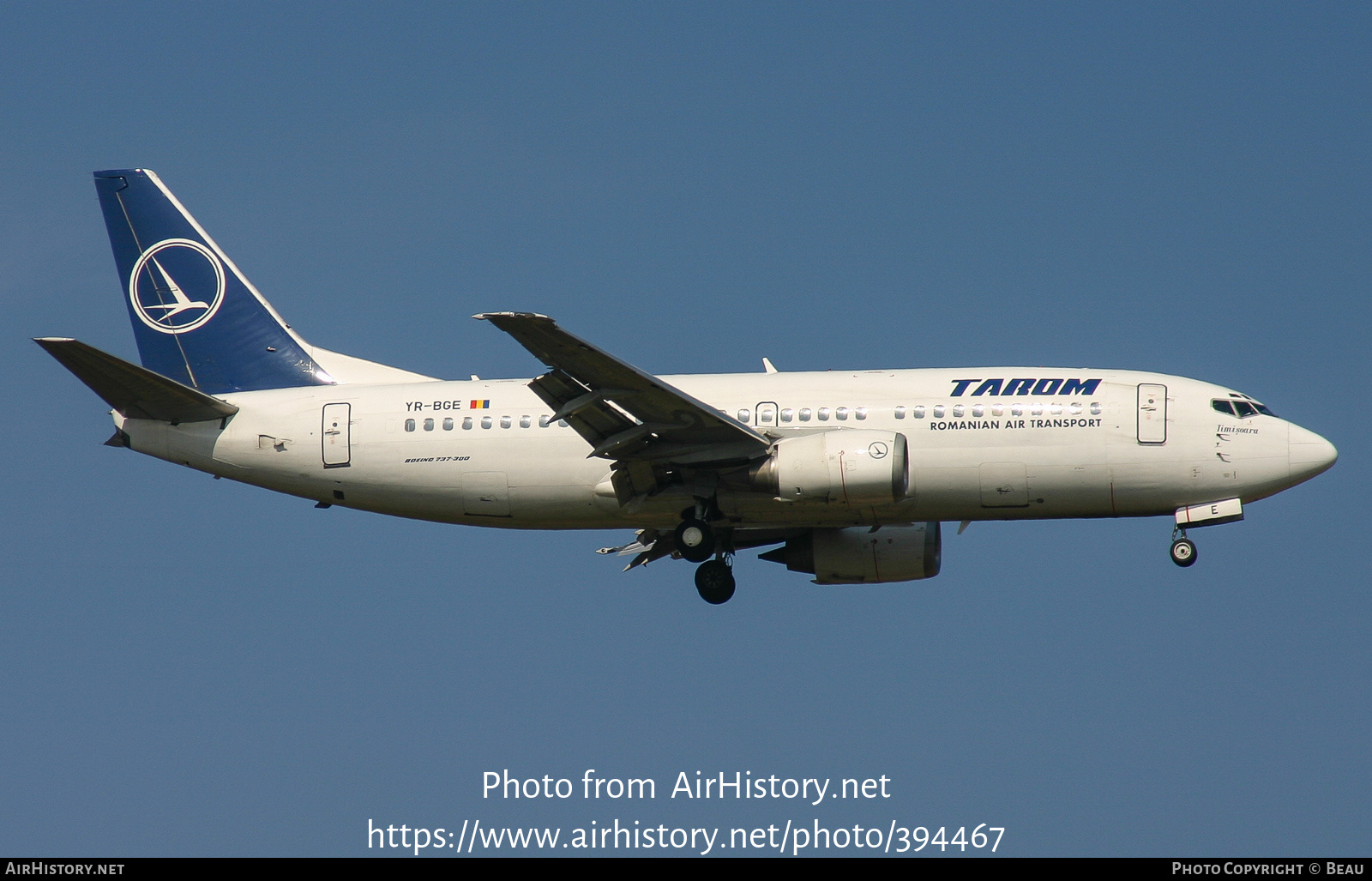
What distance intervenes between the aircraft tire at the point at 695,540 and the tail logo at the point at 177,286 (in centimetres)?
1223

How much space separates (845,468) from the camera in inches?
1094

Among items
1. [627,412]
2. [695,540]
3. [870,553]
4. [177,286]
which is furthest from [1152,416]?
[177,286]

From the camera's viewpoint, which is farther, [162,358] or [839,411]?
[162,358]

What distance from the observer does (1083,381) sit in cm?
2955

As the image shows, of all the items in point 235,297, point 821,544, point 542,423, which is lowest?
point 821,544

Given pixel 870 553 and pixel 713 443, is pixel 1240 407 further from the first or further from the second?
pixel 713 443

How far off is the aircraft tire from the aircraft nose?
11.6 m

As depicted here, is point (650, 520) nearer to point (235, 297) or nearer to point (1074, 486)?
point (1074, 486)

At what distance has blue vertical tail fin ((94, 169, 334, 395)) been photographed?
33.0 meters

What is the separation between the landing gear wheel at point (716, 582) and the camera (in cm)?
3136

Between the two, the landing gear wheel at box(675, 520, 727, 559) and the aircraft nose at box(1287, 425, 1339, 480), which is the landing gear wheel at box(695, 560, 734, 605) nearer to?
the landing gear wheel at box(675, 520, 727, 559)

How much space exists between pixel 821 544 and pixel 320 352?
1217cm

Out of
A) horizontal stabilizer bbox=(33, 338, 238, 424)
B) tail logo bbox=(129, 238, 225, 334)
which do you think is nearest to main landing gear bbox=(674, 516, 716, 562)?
horizontal stabilizer bbox=(33, 338, 238, 424)

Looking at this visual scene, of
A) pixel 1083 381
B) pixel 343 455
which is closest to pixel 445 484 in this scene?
pixel 343 455
